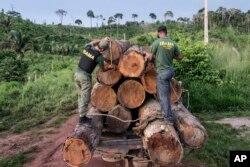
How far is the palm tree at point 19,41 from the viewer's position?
38.3 metres

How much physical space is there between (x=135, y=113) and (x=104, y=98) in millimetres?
708

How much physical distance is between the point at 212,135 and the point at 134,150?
4532mm

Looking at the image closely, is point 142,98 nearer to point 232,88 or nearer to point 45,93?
point 232,88

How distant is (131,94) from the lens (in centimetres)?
729

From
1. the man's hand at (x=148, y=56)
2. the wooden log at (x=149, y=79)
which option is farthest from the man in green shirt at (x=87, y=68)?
the wooden log at (x=149, y=79)

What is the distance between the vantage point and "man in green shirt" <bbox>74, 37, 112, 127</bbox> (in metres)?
6.93

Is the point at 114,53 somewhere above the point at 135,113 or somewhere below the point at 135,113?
above

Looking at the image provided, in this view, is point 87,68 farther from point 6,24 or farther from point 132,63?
point 6,24

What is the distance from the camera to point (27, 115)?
1574 centimetres

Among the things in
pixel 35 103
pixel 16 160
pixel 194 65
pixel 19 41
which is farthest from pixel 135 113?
pixel 19 41

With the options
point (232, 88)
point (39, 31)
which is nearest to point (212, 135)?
point (232, 88)

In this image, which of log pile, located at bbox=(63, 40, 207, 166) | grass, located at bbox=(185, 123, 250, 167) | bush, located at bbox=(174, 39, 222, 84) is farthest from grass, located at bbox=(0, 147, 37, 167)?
bush, located at bbox=(174, 39, 222, 84)

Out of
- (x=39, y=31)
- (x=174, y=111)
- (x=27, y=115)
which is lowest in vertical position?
(x=27, y=115)

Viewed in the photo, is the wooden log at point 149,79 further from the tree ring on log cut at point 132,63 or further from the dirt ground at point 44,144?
the dirt ground at point 44,144
